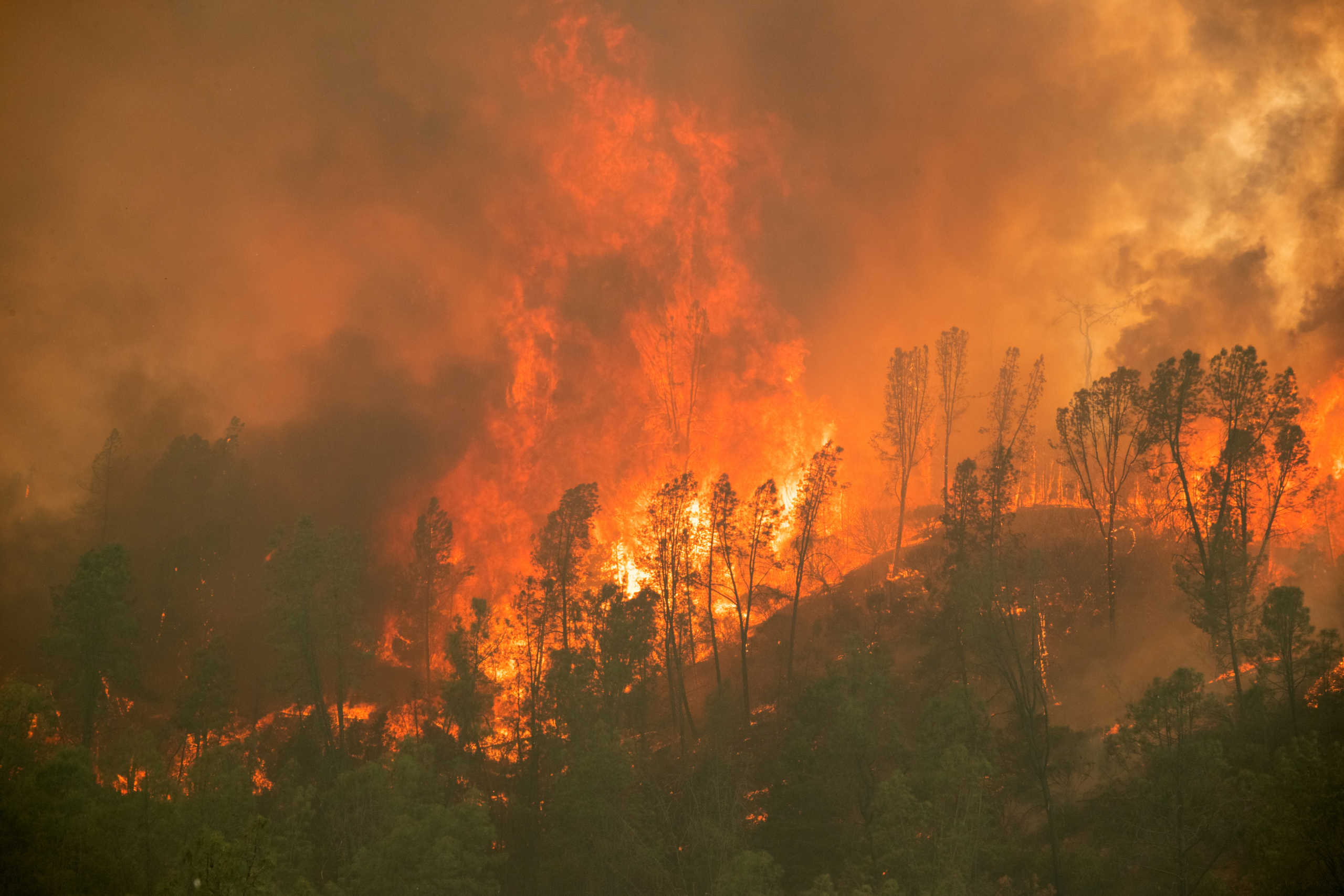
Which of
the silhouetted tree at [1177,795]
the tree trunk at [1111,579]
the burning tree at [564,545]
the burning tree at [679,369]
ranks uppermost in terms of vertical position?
the burning tree at [679,369]

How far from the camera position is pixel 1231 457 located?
51.0m

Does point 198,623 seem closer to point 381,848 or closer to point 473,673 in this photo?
point 473,673

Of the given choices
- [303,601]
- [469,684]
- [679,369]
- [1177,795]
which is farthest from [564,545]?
[679,369]

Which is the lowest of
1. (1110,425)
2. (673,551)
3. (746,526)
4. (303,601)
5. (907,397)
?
(303,601)

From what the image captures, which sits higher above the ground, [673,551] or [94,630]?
[673,551]

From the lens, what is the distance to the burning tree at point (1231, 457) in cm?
4762

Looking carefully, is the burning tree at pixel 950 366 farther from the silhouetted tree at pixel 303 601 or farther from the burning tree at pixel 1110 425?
the silhouetted tree at pixel 303 601

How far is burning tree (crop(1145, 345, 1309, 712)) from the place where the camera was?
47625 millimetres

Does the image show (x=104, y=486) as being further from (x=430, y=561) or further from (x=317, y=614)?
(x=317, y=614)

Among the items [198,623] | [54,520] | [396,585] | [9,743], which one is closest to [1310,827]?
[9,743]

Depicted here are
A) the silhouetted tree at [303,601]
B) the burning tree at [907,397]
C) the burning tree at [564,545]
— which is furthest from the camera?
the burning tree at [907,397]

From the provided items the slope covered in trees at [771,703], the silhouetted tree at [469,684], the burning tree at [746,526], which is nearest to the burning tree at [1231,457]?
the slope covered in trees at [771,703]

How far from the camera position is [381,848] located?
3709cm

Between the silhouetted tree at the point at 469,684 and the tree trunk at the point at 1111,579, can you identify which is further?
the tree trunk at the point at 1111,579
